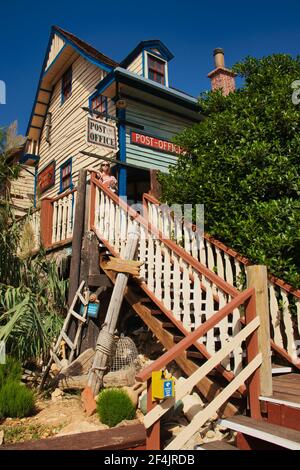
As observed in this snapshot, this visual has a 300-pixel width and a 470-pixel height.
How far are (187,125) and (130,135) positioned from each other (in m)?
2.63

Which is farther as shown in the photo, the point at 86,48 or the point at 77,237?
the point at 86,48

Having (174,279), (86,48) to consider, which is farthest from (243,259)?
(86,48)

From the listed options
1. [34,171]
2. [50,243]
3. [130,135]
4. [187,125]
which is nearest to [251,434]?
[50,243]

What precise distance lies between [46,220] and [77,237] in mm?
1658

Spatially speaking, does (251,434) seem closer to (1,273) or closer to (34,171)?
(1,273)

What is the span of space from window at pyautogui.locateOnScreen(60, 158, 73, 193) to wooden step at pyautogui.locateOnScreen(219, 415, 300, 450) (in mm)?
10181

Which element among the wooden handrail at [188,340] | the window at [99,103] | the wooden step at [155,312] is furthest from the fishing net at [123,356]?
the window at [99,103]

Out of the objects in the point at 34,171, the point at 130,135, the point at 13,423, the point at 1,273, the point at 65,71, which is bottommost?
the point at 13,423

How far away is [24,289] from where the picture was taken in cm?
534

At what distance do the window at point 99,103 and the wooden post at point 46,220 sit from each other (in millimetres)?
3980

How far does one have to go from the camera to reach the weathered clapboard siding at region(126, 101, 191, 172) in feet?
32.4

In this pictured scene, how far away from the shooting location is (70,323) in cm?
591

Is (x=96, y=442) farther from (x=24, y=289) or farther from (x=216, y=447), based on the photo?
(x=24, y=289)

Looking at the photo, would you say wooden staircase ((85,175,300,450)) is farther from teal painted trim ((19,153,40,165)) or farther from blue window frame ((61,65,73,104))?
teal painted trim ((19,153,40,165))
